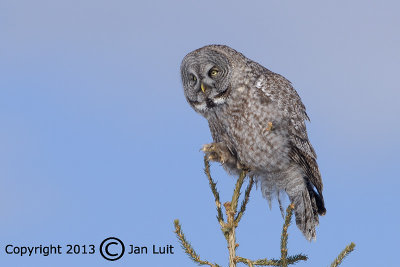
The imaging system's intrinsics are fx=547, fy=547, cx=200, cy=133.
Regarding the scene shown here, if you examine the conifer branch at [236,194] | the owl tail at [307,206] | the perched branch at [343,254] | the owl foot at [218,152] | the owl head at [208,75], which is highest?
the owl head at [208,75]

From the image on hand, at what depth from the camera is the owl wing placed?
7258mm

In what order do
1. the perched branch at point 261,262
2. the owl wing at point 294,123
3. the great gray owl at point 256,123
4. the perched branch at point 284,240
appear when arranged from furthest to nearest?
the owl wing at point 294,123 < the great gray owl at point 256,123 < the perched branch at point 261,262 < the perched branch at point 284,240

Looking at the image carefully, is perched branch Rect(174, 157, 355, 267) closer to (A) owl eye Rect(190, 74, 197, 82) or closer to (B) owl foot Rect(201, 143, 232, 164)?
(B) owl foot Rect(201, 143, 232, 164)

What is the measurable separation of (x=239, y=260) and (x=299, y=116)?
3.18 m

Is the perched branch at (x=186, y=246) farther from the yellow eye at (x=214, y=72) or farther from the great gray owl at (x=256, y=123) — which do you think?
the yellow eye at (x=214, y=72)

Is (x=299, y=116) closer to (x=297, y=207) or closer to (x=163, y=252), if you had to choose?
(x=297, y=207)

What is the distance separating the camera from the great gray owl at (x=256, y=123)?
707 centimetres

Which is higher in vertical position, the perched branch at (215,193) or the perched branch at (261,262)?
the perched branch at (215,193)

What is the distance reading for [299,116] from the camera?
749 cm

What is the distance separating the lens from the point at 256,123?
702cm

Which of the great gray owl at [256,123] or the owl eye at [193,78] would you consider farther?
the owl eye at [193,78]

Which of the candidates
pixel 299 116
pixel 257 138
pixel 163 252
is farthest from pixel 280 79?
pixel 163 252

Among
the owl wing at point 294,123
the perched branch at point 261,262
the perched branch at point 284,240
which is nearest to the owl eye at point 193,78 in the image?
the owl wing at point 294,123

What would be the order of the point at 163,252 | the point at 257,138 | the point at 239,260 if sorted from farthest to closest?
the point at 257,138, the point at 163,252, the point at 239,260
